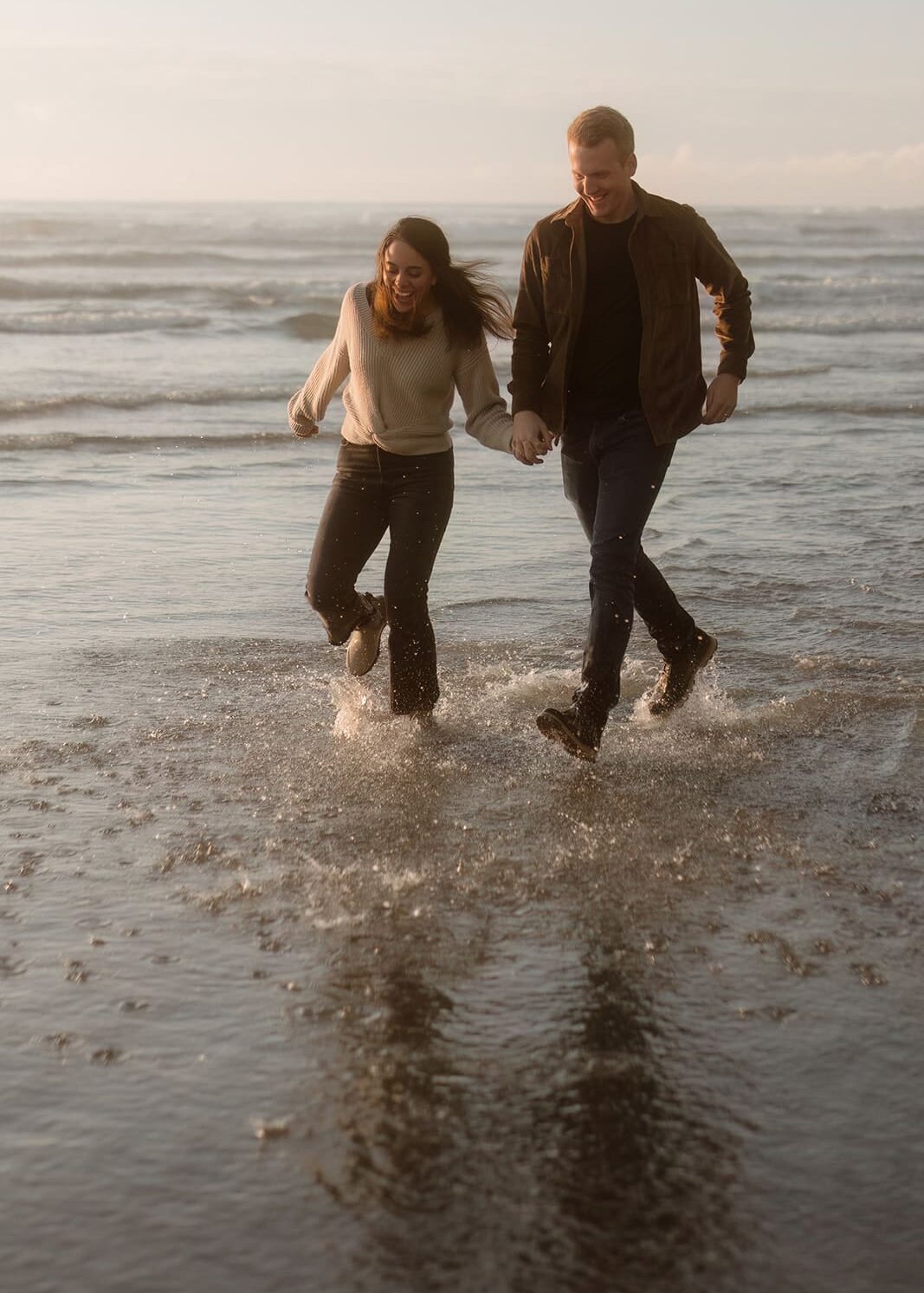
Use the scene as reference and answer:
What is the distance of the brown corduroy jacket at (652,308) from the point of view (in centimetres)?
501

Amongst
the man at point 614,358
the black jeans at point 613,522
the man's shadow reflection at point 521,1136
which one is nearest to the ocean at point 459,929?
the man's shadow reflection at point 521,1136

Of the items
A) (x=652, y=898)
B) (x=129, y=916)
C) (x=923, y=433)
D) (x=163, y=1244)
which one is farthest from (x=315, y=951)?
(x=923, y=433)

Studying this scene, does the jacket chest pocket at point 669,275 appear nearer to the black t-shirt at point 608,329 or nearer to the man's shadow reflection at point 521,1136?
the black t-shirt at point 608,329

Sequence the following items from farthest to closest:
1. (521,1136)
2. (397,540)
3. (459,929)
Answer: (397,540) < (459,929) < (521,1136)

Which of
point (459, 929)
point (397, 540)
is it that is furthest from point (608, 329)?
point (459, 929)

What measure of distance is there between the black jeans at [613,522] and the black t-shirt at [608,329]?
0.25ft

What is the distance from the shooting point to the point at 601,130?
4824 mm

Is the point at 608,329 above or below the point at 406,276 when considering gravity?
below

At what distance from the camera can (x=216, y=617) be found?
287 inches

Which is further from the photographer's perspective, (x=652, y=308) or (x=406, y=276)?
(x=406, y=276)

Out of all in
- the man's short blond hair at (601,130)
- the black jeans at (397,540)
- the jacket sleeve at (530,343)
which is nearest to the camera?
the man's short blond hair at (601,130)

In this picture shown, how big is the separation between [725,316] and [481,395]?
2.79ft

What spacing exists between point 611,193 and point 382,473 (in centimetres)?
126

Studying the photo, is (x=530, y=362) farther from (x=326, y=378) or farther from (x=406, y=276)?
(x=326, y=378)
